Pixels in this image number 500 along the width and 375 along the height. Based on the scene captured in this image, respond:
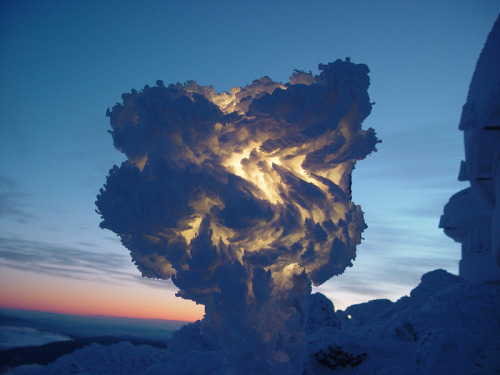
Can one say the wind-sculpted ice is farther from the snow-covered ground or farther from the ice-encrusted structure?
the ice-encrusted structure

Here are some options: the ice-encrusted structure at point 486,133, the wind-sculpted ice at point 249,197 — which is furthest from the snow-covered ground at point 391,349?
the ice-encrusted structure at point 486,133

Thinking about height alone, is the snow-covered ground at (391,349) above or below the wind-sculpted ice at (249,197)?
below

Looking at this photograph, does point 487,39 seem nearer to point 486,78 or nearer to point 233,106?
point 486,78

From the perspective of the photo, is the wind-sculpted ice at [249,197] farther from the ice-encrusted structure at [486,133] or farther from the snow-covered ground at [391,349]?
the ice-encrusted structure at [486,133]

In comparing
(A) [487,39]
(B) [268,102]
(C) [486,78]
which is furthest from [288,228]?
(A) [487,39]

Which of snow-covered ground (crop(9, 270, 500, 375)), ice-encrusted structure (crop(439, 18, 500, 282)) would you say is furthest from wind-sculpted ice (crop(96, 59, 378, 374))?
ice-encrusted structure (crop(439, 18, 500, 282))
